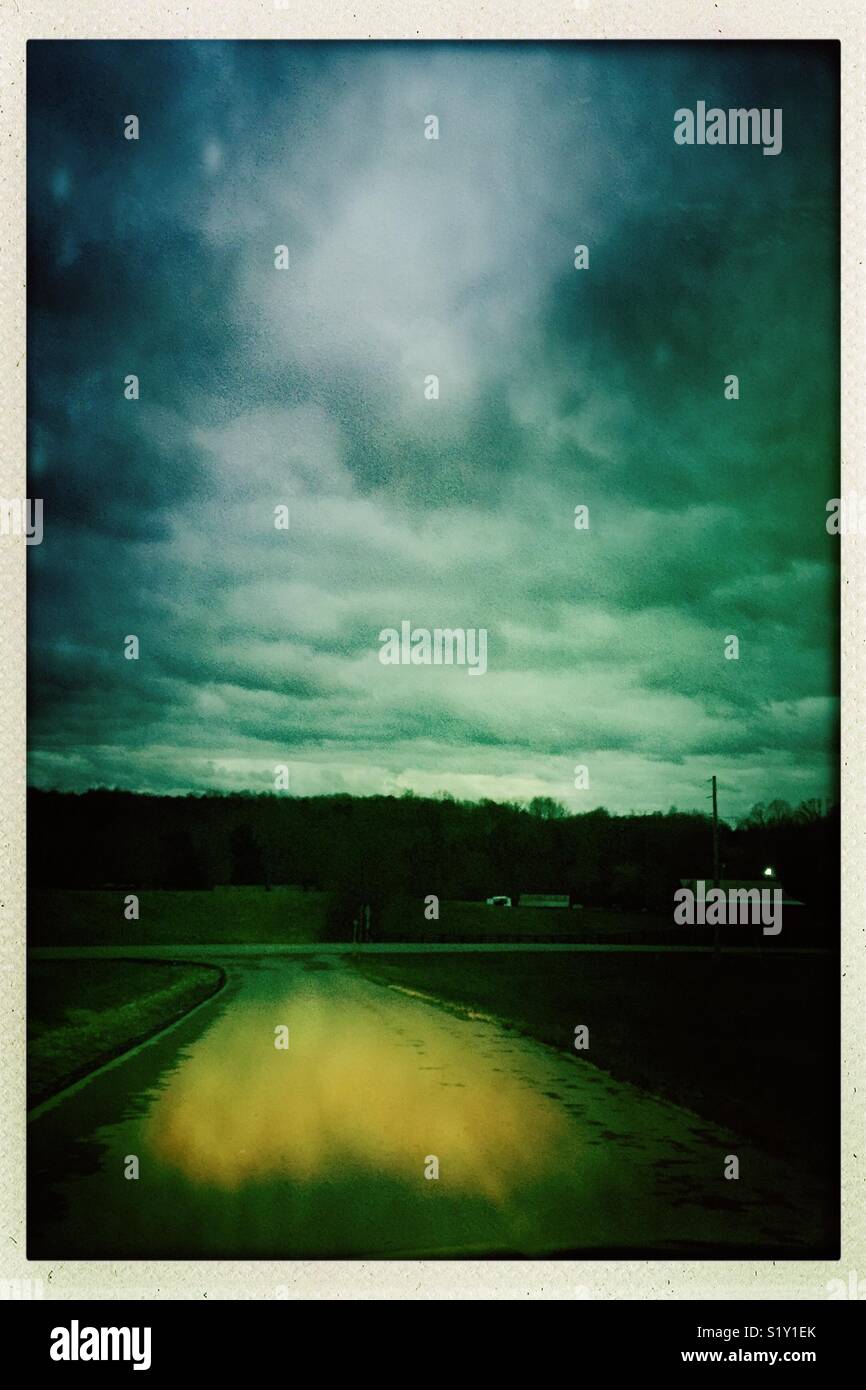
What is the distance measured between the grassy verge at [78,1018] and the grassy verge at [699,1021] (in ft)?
12.0

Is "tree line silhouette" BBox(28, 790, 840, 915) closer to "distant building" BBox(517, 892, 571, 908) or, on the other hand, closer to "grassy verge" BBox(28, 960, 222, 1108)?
"distant building" BBox(517, 892, 571, 908)

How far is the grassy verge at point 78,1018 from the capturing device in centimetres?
517

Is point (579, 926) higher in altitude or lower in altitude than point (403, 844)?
lower

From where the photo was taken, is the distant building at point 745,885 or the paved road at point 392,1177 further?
the distant building at point 745,885

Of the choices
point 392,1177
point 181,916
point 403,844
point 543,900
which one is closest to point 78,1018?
point 181,916

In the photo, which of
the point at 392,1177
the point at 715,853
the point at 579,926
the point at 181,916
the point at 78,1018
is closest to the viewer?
the point at 392,1177

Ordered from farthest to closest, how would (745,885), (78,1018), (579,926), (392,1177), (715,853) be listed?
(579,926) < (715,853) < (78,1018) < (745,885) < (392,1177)

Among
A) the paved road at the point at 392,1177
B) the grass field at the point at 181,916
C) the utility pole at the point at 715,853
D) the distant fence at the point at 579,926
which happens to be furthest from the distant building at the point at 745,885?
the grass field at the point at 181,916

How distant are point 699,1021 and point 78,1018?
667 centimetres

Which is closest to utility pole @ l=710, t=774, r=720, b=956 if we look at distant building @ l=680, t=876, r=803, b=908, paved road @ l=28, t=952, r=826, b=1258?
distant building @ l=680, t=876, r=803, b=908

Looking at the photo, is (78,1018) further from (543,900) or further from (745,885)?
(745,885)

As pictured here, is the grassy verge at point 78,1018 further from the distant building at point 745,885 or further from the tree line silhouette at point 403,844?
the distant building at point 745,885

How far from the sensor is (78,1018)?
655 centimetres
